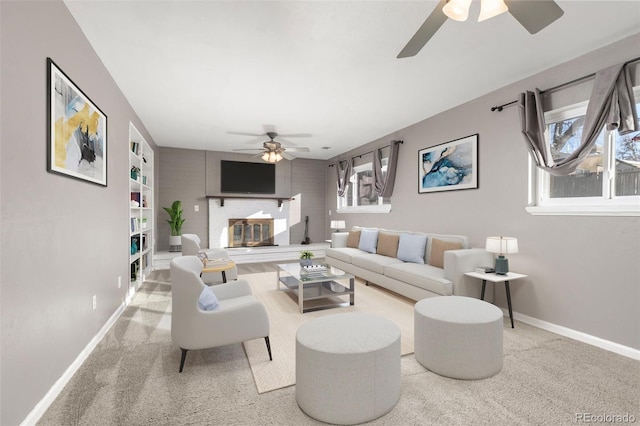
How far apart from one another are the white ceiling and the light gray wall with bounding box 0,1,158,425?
1.42ft

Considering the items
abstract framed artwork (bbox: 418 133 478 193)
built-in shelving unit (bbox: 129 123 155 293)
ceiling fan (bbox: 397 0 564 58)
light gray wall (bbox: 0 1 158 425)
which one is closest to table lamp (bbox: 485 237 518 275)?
abstract framed artwork (bbox: 418 133 478 193)

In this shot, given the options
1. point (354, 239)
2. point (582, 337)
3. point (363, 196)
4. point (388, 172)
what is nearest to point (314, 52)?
point (388, 172)

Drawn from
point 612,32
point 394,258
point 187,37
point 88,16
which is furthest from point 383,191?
point 88,16

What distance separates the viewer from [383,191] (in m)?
5.63

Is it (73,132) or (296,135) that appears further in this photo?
(296,135)

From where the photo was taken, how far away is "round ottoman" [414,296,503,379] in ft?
6.78

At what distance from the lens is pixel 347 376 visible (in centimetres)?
163

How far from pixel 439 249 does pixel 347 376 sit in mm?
2788

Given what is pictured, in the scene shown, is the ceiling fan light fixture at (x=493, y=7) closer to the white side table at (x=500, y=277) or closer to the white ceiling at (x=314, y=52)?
the white ceiling at (x=314, y=52)

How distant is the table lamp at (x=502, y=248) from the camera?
2.99 meters

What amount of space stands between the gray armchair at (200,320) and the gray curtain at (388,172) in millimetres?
3873

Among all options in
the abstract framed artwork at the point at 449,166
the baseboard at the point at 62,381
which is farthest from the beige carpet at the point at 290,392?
the abstract framed artwork at the point at 449,166

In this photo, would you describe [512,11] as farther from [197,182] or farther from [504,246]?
[197,182]

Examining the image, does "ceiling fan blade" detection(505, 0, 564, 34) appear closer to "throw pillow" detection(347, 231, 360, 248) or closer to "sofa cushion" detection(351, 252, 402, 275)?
"sofa cushion" detection(351, 252, 402, 275)
